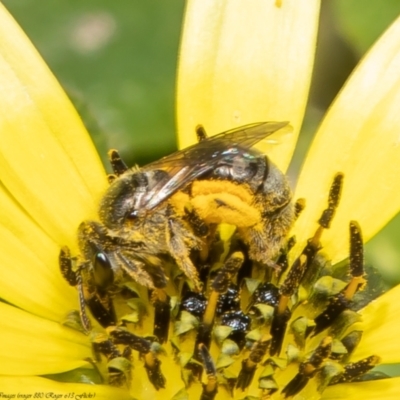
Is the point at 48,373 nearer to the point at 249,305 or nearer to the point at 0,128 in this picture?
the point at 249,305

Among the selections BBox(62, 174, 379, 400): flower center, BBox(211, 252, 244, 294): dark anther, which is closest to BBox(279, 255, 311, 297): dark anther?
BBox(62, 174, 379, 400): flower center

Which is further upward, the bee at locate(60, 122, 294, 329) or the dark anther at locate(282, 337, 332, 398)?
the bee at locate(60, 122, 294, 329)

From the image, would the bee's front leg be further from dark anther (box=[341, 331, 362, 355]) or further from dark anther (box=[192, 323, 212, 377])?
dark anther (box=[341, 331, 362, 355])

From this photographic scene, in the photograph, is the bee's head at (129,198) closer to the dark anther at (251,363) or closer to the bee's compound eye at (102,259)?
the bee's compound eye at (102,259)

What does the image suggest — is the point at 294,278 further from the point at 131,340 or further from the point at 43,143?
the point at 43,143

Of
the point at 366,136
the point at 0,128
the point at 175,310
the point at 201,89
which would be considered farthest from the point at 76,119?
the point at 366,136

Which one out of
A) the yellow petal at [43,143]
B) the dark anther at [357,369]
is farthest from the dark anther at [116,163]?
the dark anther at [357,369]

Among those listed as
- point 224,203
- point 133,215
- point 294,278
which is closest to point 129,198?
point 133,215
